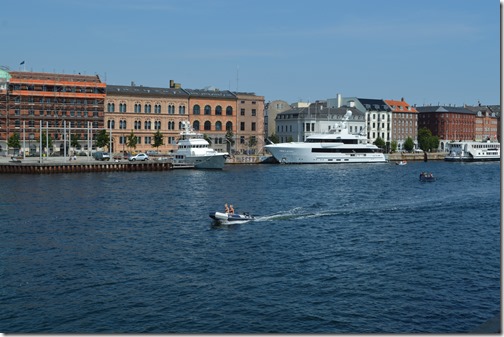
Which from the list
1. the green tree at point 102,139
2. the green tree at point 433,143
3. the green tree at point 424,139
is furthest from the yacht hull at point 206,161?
the green tree at point 433,143

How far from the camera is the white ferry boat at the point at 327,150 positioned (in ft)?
435

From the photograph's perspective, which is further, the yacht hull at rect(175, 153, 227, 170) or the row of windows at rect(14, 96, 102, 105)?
the row of windows at rect(14, 96, 102, 105)

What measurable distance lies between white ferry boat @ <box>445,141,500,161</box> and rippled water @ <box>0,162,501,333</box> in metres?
102

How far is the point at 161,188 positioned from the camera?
253ft

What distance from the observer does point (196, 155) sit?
114750 millimetres

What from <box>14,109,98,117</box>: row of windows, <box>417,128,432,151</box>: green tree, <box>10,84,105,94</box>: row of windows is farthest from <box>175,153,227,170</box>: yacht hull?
<box>417,128,432,151</box>: green tree

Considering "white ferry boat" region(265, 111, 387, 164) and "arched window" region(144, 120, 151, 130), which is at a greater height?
"arched window" region(144, 120, 151, 130)

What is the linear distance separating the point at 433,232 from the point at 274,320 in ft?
74.8

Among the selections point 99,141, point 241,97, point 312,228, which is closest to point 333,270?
point 312,228

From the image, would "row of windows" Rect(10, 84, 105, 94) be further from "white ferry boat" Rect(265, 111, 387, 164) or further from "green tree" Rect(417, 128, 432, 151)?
"green tree" Rect(417, 128, 432, 151)

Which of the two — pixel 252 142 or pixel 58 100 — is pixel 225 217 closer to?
pixel 58 100

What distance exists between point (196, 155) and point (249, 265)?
81056 millimetres

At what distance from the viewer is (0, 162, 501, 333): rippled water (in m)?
26.1

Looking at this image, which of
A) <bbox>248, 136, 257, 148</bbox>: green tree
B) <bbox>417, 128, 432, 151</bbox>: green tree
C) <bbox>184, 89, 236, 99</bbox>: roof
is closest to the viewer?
<bbox>184, 89, 236, 99</bbox>: roof
